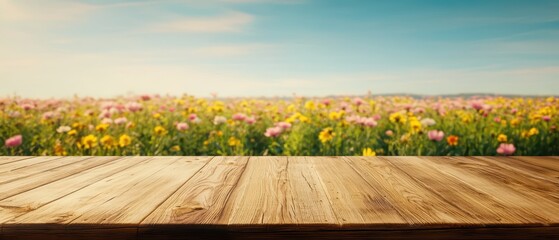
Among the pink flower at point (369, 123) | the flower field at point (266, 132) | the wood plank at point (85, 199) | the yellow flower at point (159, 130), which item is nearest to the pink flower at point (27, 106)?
the flower field at point (266, 132)

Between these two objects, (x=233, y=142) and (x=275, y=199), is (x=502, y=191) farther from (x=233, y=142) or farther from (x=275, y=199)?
(x=233, y=142)

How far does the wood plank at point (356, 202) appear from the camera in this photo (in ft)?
3.23

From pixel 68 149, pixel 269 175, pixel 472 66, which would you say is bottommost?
pixel 68 149

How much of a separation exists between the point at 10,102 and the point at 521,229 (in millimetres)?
4652

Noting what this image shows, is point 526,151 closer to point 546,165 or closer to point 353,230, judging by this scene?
point 546,165

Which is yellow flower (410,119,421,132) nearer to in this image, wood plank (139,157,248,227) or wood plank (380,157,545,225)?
wood plank (380,157,545,225)

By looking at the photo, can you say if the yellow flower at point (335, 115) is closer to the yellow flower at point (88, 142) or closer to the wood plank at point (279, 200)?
the yellow flower at point (88, 142)

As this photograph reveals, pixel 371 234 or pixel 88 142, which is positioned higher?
pixel 371 234

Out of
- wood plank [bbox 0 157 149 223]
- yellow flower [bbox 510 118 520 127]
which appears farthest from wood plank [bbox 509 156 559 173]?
yellow flower [bbox 510 118 520 127]

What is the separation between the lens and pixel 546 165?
1881mm

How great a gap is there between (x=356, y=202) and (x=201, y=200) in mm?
416

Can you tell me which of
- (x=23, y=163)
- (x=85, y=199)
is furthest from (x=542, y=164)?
(x=23, y=163)

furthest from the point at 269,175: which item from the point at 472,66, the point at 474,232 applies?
the point at 472,66

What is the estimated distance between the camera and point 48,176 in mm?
1526
